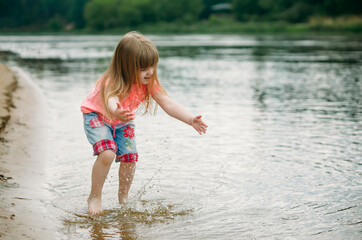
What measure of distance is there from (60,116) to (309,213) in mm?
5055

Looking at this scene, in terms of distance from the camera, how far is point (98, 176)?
139 inches

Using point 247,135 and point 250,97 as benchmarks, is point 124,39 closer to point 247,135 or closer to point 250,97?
point 247,135

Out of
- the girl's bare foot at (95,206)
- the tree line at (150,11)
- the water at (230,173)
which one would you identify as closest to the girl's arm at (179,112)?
the water at (230,173)

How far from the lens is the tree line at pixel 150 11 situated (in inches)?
2694

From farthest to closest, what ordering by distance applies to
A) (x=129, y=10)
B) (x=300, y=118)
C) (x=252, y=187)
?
(x=129, y=10) → (x=300, y=118) → (x=252, y=187)

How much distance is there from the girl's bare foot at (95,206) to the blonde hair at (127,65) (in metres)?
0.62

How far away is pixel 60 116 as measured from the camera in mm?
7793

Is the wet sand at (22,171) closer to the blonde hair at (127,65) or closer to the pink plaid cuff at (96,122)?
the pink plaid cuff at (96,122)

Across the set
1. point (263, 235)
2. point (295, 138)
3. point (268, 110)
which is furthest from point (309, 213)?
point (268, 110)

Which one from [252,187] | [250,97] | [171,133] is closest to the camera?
[252,187]

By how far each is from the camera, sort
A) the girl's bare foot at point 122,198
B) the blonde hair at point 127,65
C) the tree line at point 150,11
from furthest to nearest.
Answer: the tree line at point 150,11
the girl's bare foot at point 122,198
the blonde hair at point 127,65

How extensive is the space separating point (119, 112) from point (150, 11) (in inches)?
3914

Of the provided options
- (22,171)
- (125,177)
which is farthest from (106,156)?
(22,171)

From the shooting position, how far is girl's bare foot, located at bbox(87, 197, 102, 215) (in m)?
3.60
